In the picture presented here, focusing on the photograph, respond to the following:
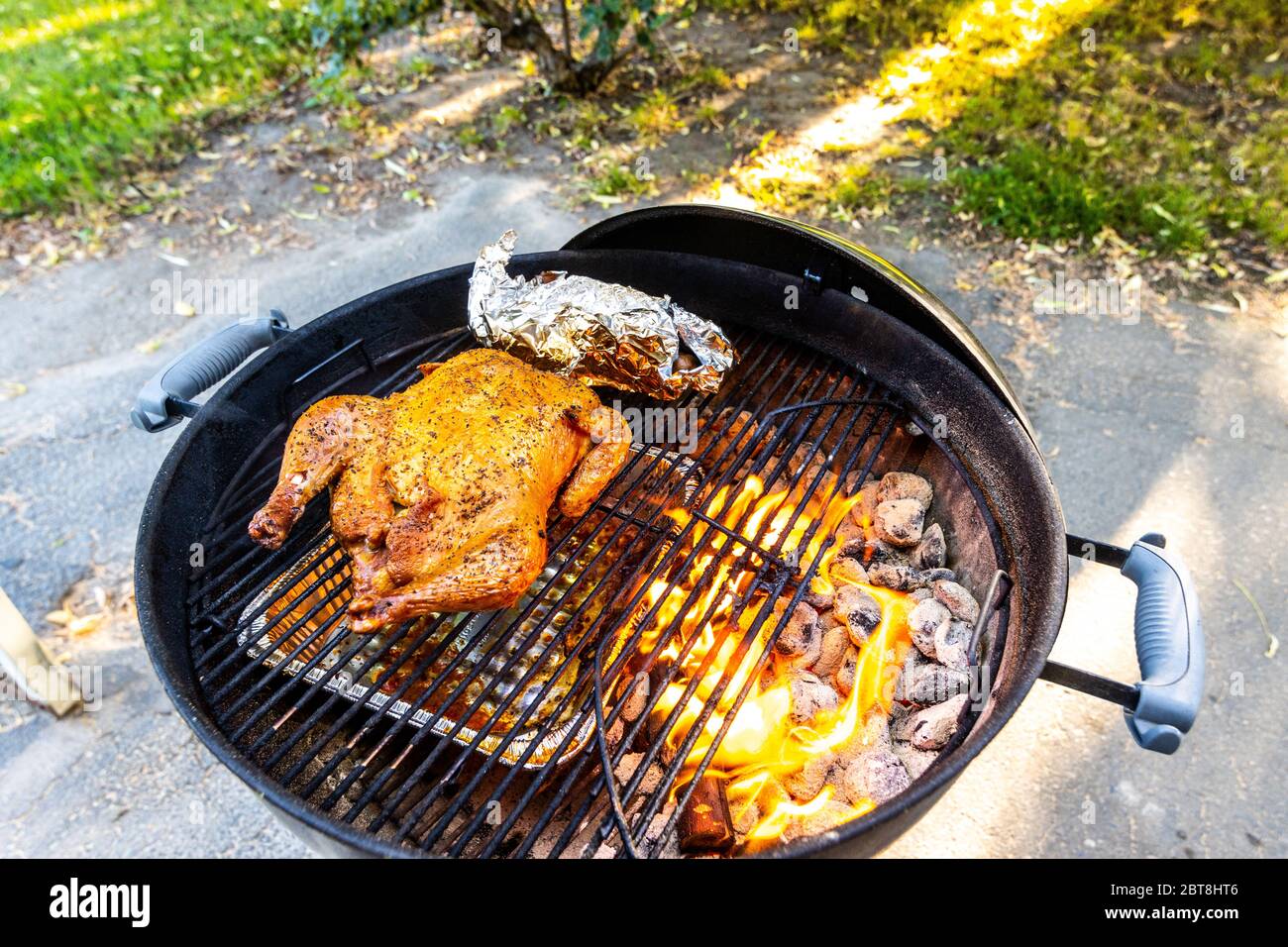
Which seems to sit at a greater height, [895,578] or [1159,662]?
[1159,662]

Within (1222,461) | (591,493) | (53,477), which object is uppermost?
(591,493)

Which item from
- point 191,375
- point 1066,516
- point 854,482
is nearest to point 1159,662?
point 854,482

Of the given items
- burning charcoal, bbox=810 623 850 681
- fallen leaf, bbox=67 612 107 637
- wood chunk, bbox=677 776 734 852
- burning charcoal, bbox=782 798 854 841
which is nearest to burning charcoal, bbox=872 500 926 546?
burning charcoal, bbox=810 623 850 681

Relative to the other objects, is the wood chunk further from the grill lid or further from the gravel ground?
the grill lid

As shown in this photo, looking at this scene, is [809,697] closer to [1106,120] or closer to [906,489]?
[906,489]

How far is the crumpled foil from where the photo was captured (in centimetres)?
266

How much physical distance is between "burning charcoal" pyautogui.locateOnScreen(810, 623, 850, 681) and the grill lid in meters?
0.82

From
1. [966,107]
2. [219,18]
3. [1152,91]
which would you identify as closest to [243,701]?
[966,107]

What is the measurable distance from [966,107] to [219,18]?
283 inches

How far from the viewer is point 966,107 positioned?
19.4 ft

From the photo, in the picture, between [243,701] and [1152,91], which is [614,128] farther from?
[243,701]

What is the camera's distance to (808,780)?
223 cm

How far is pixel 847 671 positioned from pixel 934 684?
10.3 inches

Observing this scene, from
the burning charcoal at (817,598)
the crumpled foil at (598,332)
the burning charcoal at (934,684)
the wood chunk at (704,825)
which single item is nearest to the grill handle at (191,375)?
the crumpled foil at (598,332)
